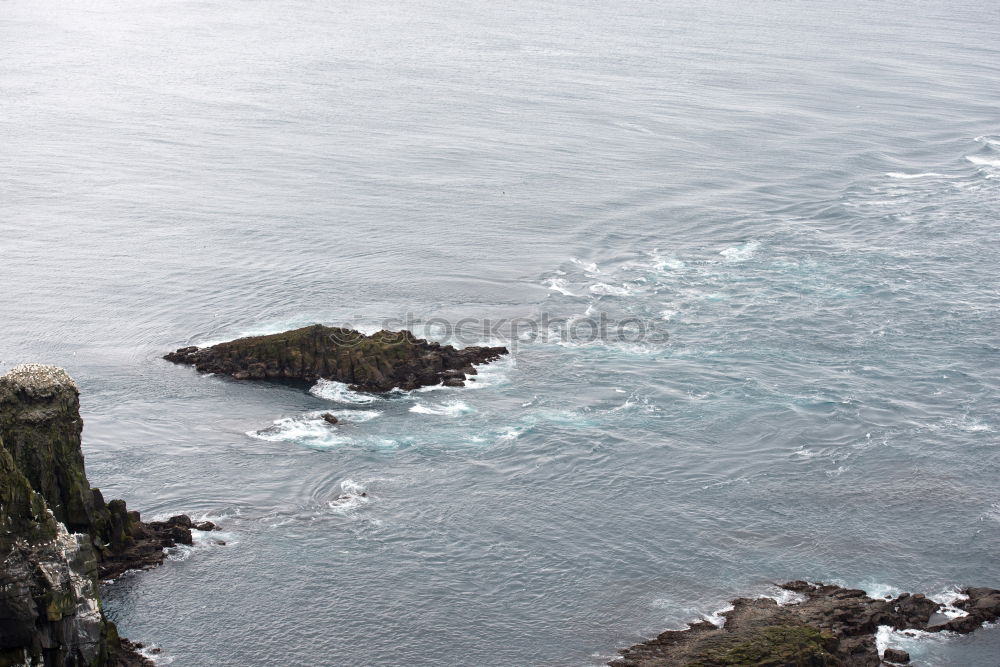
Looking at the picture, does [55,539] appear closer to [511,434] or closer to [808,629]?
[511,434]

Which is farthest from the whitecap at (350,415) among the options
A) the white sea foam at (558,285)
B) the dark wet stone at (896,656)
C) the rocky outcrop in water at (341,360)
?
the dark wet stone at (896,656)

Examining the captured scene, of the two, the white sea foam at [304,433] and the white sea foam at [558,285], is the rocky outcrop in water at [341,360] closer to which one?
the white sea foam at [304,433]

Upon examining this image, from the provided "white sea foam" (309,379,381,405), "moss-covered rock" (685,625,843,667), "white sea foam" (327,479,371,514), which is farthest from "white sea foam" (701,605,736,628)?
"white sea foam" (309,379,381,405)

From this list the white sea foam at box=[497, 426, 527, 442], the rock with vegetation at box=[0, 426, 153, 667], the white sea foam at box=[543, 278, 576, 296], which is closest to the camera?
the rock with vegetation at box=[0, 426, 153, 667]

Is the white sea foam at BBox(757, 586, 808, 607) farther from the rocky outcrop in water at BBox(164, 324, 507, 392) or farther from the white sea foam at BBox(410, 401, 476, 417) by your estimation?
the rocky outcrop in water at BBox(164, 324, 507, 392)

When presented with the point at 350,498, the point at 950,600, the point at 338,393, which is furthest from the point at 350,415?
the point at 950,600

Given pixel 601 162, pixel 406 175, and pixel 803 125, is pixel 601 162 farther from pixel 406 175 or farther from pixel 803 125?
pixel 803 125

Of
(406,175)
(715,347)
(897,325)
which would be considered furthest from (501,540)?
(406,175)
